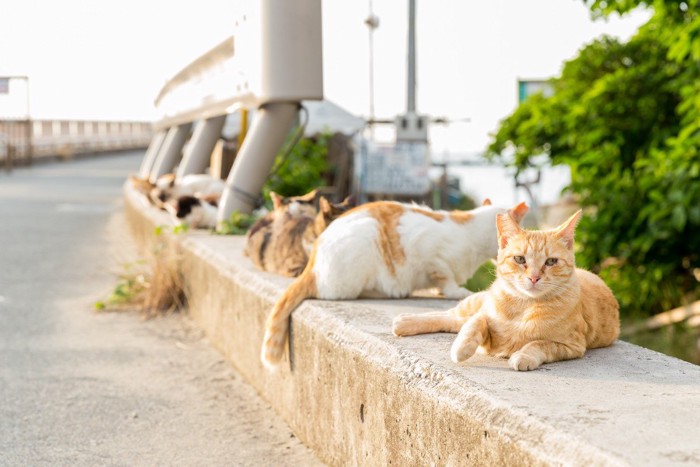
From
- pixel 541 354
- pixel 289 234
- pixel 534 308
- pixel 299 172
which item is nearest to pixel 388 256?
pixel 289 234

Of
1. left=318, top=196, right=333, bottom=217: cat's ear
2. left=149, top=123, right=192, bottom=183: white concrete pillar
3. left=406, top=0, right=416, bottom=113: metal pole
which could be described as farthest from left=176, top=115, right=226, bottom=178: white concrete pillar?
left=406, top=0, right=416, bottom=113: metal pole

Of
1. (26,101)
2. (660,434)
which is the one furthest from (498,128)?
(26,101)

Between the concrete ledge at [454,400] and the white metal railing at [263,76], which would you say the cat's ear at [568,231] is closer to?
the concrete ledge at [454,400]

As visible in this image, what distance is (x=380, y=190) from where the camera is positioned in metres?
16.0

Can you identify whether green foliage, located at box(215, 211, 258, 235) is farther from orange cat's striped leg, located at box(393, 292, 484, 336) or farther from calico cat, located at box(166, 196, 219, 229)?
orange cat's striped leg, located at box(393, 292, 484, 336)

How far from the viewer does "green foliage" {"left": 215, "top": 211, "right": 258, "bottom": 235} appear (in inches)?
298

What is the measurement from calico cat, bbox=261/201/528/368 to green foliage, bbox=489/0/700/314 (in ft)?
13.6

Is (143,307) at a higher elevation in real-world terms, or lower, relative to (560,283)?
lower

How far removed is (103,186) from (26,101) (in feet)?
45.6

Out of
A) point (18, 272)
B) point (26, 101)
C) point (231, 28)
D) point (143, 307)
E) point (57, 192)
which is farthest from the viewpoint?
point (26, 101)

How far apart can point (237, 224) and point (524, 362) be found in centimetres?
491

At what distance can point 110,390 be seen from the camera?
16.5ft

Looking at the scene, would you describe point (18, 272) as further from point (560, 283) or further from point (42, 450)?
point (560, 283)

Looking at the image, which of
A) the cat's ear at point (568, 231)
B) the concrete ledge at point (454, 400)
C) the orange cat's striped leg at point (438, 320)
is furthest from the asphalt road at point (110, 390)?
the cat's ear at point (568, 231)
